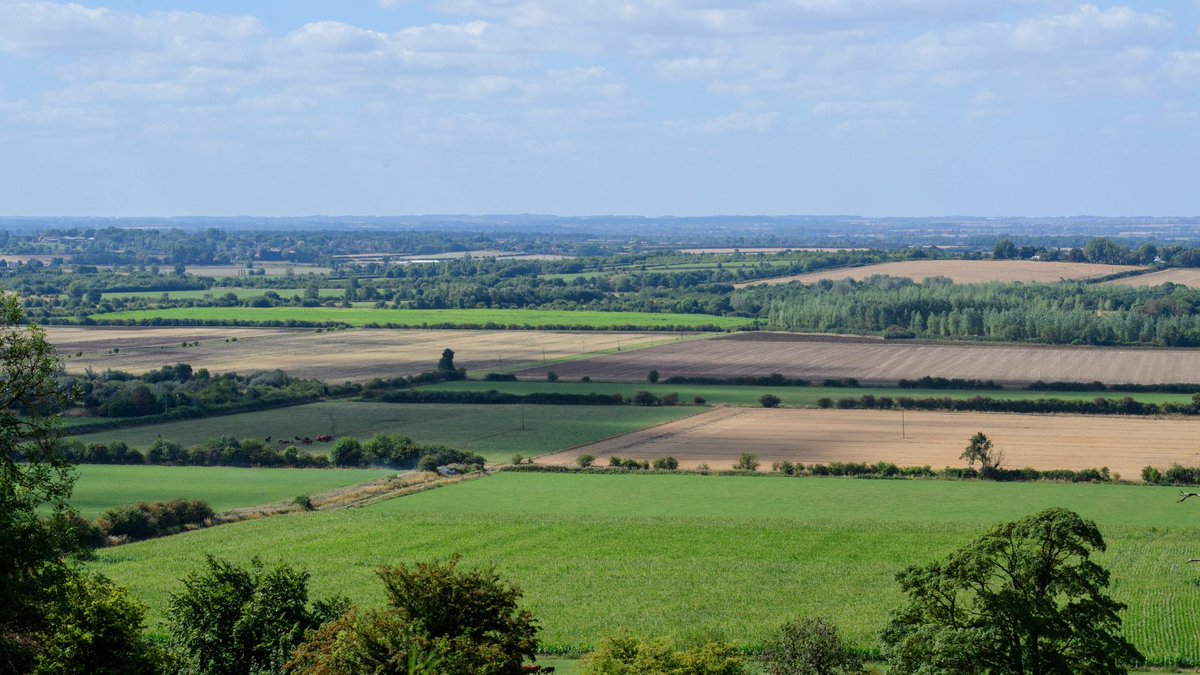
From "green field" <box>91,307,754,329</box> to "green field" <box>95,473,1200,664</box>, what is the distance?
8006 centimetres

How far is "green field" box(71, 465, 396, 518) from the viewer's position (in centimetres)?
5697

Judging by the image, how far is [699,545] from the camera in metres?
47.8

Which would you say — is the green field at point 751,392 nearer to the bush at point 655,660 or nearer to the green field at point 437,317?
the green field at point 437,317

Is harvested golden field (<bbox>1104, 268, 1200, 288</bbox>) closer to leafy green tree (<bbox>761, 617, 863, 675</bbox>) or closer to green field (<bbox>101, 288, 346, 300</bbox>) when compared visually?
green field (<bbox>101, 288, 346, 300</bbox>)

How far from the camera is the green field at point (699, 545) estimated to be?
3853 centimetres

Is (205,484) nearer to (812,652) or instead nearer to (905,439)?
(905,439)

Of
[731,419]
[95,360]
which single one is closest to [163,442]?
[731,419]

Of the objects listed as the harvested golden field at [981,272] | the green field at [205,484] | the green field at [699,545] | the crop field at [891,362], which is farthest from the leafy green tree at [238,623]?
A: the harvested golden field at [981,272]

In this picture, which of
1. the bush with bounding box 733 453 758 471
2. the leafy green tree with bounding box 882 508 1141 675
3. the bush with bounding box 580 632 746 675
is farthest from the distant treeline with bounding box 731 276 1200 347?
the leafy green tree with bounding box 882 508 1141 675

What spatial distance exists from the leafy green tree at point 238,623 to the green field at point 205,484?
2494cm

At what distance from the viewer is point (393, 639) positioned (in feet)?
81.6

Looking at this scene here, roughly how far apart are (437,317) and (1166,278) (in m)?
89.0

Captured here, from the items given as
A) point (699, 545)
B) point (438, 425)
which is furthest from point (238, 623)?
point (438, 425)

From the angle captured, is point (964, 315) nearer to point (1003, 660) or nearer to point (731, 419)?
point (731, 419)
